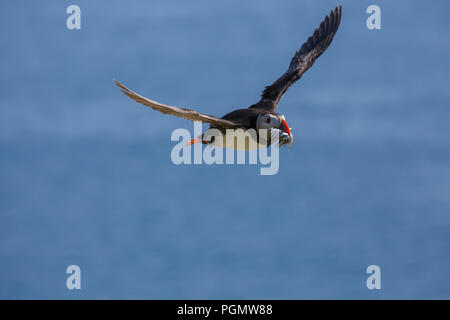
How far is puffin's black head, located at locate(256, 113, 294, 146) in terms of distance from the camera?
76.3 ft

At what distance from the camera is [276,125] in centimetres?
2338

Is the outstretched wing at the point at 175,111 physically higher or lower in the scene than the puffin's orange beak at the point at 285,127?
lower

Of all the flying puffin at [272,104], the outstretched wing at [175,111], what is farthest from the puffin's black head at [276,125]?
the outstretched wing at [175,111]

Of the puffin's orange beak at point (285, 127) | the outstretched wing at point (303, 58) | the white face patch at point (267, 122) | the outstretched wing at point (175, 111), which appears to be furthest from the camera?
the outstretched wing at point (303, 58)

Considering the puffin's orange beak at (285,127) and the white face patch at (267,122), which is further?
the puffin's orange beak at (285,127)

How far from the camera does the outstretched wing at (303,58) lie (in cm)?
2597

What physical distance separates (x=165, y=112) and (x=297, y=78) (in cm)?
732

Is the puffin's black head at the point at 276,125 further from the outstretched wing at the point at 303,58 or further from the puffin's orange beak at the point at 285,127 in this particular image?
the outstretched wing at the point at 303,58

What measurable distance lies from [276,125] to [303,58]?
183 inches

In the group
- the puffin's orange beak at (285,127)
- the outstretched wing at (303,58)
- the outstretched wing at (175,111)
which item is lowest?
the outstretched wing at (175,111)

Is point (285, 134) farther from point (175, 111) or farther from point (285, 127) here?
point (175, 111)

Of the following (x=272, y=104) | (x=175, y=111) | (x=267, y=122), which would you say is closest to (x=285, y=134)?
(x=267, y=122)

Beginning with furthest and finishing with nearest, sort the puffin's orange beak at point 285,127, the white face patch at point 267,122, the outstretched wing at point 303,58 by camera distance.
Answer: the outstretched wing at point 303,58
the puffin's orange beak at point 285,127
the white face patch at point 267,122
